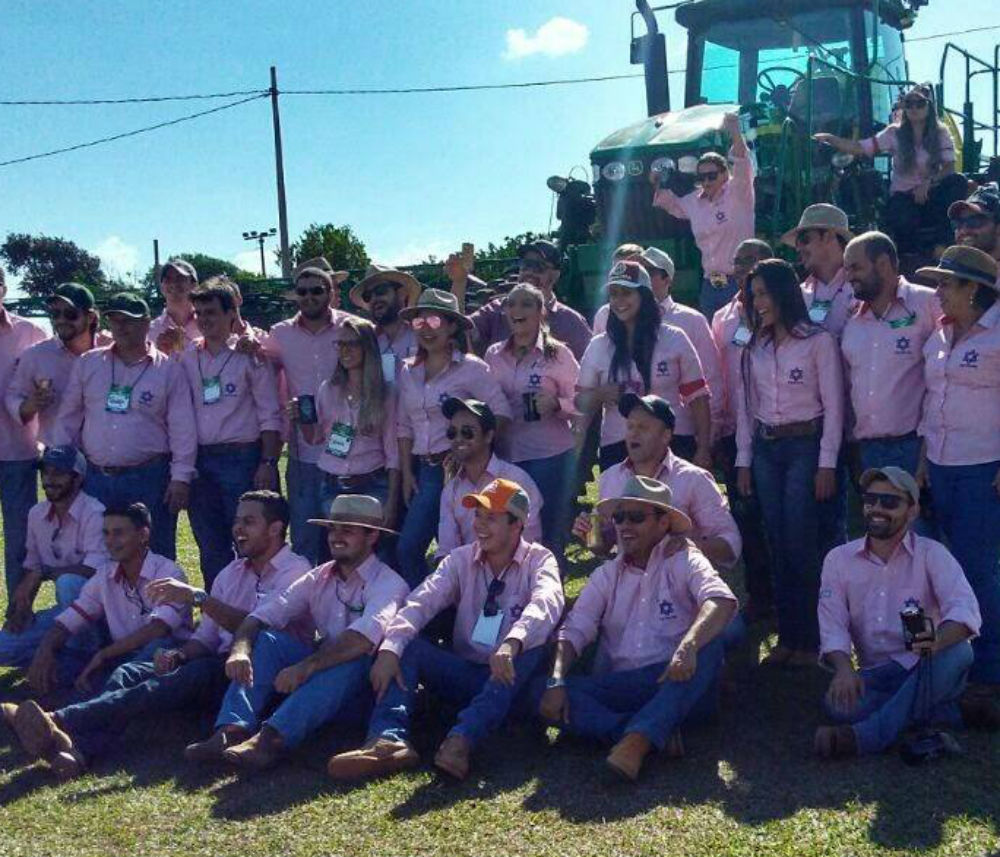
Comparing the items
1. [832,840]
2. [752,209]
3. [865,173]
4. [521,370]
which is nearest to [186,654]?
[521,370]

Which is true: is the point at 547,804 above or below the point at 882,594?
below

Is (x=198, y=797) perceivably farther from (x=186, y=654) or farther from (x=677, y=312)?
(x=677, y=312)

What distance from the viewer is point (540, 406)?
6707 millimetres

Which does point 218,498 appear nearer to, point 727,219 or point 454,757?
point 454,757

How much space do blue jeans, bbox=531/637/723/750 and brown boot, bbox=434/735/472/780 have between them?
455 millimetres

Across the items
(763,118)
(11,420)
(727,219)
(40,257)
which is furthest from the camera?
(40,257)

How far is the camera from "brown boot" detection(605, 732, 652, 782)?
488 centimetres

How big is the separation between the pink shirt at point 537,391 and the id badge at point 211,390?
1.56m

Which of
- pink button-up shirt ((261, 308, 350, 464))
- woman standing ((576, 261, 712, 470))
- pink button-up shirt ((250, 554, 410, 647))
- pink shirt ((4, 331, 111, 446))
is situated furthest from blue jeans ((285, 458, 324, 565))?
woman standing ((576, 261, 712, 470))

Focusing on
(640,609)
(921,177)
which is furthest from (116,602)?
(921,177)

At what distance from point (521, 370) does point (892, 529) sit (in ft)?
7.63

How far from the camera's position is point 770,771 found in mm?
4984

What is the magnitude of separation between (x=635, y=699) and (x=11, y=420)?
4.37m

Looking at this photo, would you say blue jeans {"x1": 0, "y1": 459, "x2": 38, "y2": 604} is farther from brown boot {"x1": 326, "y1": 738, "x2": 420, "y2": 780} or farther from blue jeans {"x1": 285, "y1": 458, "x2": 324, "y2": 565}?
brown boot {"x1": 326, "y1": 738, "x2": 420, "y2": 780}
